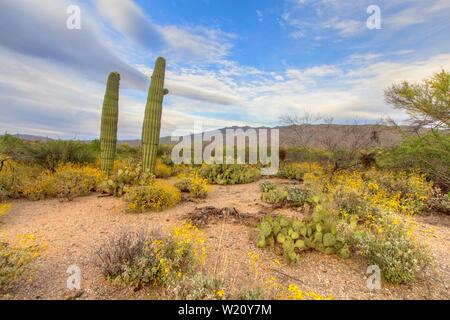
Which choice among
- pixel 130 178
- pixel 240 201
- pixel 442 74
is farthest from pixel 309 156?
pixel 130 178

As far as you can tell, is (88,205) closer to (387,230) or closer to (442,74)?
(387,230)

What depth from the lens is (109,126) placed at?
7809 millimetres

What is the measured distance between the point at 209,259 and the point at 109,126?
6363 mm

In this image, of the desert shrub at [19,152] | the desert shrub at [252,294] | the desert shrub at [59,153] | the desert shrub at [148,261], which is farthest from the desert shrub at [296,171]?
the desert shrub at [19,152]

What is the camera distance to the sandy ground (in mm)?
2480

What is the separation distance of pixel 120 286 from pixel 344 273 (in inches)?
98.0

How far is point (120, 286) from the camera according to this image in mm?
2484

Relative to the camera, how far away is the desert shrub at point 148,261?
8.00 ft

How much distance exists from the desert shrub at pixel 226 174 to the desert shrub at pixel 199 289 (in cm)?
593

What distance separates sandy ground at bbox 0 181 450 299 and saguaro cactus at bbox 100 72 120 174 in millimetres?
2807

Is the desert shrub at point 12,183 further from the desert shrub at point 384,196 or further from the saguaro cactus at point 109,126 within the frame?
the desert shrub at point 384,196

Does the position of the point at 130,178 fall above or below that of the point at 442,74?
below

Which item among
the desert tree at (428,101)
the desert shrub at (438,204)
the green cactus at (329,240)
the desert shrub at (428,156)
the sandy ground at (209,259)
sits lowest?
the sandy ground at (209,259)
